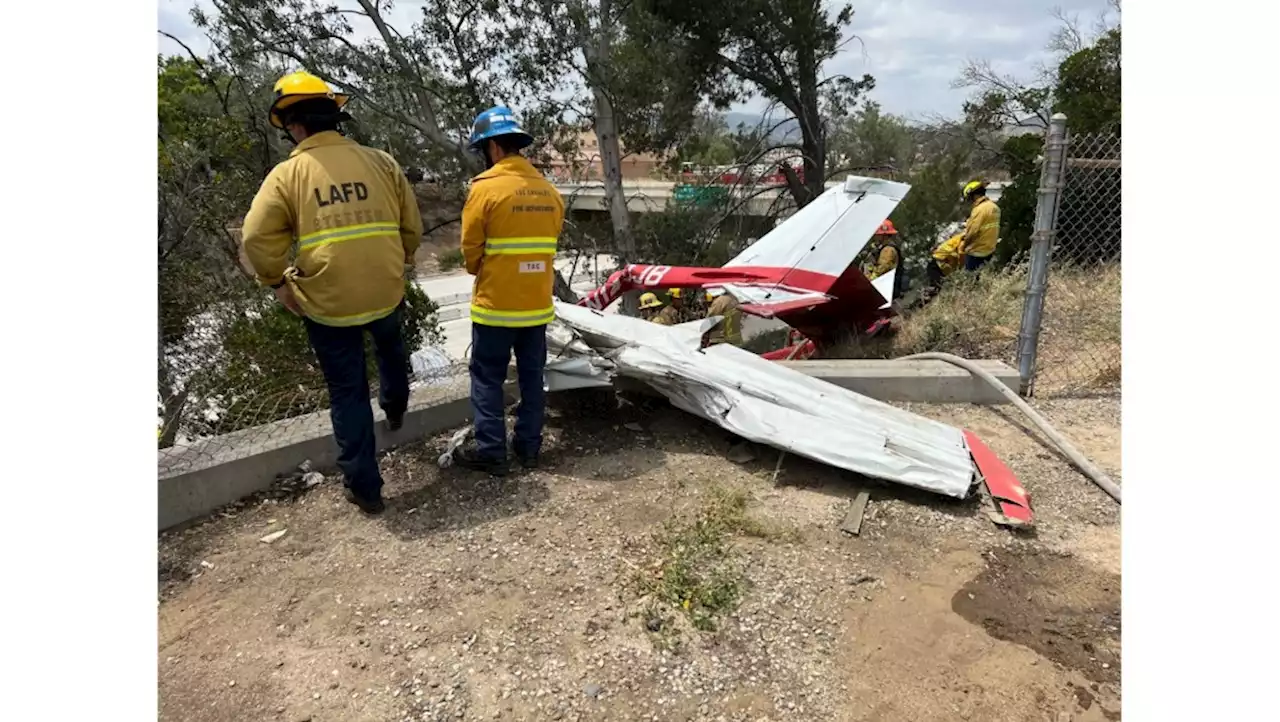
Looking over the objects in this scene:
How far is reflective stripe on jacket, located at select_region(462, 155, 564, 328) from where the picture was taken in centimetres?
347

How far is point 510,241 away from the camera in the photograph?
349cm

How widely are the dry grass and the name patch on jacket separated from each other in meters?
4.39

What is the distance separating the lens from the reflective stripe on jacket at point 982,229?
848 cm

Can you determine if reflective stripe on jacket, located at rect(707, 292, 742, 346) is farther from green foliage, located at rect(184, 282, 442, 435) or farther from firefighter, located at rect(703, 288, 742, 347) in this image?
green foliage, located at rect(184, 282, 442, 435)

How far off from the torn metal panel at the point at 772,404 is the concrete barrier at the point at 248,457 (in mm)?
917

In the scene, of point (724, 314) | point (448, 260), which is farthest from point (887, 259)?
point (448, 260)

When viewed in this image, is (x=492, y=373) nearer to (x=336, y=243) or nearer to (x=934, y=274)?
(x=336, y=243)

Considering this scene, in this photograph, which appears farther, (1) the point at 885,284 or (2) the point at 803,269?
(1) the point at 885,284

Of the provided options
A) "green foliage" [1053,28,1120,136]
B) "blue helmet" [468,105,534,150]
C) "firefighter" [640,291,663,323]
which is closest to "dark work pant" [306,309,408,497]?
"blue helmet" [468,105,534,150]

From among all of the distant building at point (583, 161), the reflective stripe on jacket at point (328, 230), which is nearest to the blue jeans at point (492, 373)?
the reflective stripe on jacket at point (328, 230)

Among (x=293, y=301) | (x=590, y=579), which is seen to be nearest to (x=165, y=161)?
(x=293, y=301)

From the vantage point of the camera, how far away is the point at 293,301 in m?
3.08

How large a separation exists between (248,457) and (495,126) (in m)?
2.02

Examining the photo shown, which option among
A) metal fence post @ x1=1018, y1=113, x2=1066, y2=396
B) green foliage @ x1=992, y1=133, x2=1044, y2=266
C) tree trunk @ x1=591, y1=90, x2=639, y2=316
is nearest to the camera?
metal fence post @ x1=1018, y1=113, x2=1066, y2=396
